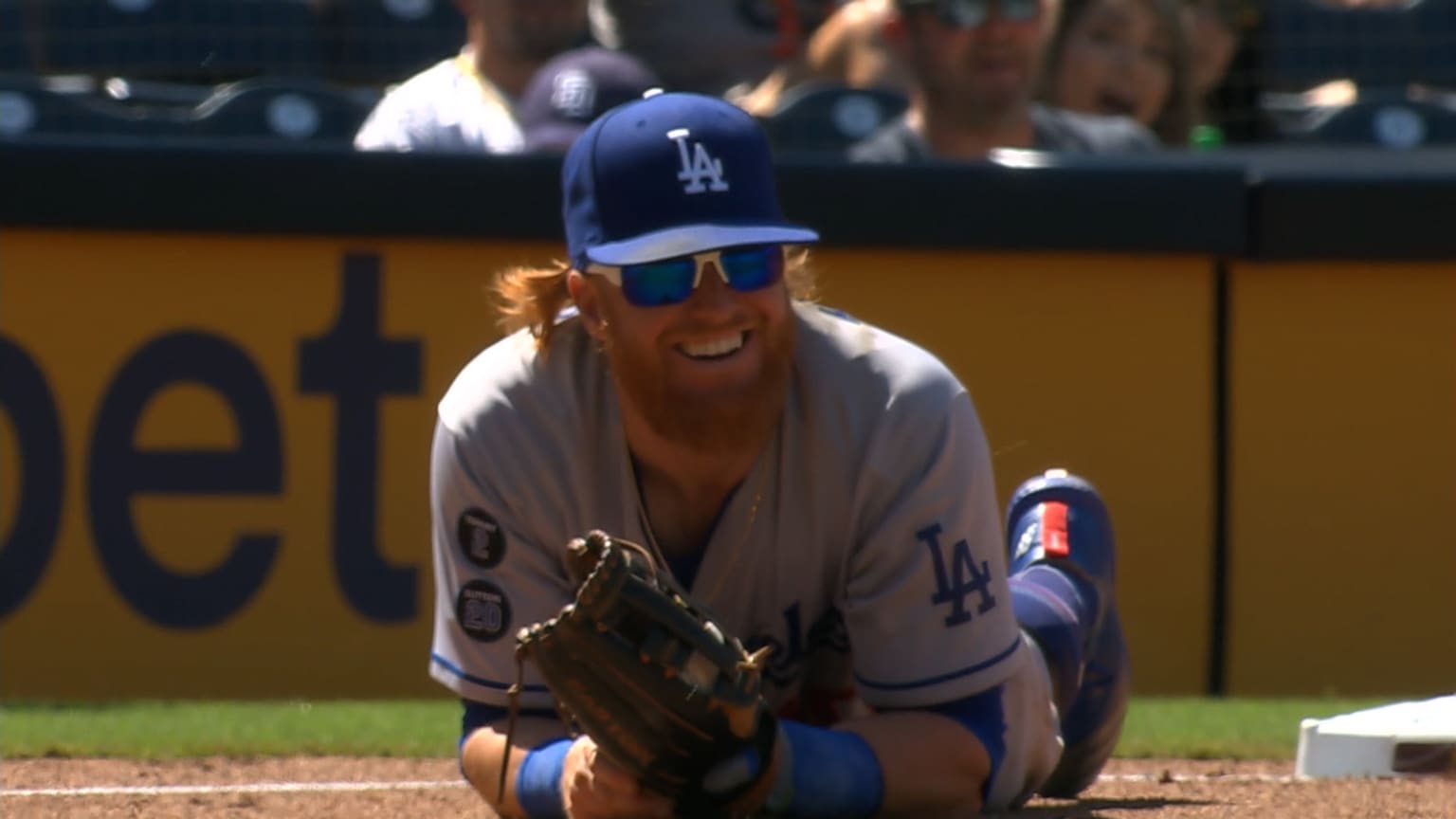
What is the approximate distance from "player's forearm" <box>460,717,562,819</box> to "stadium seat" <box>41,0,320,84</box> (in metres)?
5.16

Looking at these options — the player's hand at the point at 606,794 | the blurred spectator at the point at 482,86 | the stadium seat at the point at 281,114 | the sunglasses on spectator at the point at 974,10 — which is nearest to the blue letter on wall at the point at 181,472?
the blurred spectator at the point at 482,86

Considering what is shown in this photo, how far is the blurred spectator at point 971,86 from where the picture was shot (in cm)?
668

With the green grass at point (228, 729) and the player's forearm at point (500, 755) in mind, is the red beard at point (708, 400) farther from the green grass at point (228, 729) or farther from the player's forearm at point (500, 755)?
the green grass at point (228, 729)

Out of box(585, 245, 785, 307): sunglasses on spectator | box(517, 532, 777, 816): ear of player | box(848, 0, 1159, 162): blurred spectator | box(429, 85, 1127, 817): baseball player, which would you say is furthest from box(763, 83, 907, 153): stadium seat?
box(517, 532, 777, 816): ear of player

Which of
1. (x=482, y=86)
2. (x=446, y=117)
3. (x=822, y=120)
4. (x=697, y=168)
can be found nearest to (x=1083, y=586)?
(x=697, y=168)

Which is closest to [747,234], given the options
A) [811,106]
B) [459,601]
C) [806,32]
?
[459,601]

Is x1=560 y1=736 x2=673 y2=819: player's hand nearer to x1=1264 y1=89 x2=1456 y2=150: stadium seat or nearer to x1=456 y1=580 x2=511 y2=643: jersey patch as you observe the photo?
x1=456 y1=580 x2=511 y2=643: jersey patch

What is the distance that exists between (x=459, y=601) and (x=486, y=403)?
29cm

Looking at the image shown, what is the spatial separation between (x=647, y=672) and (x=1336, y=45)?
6.63 m

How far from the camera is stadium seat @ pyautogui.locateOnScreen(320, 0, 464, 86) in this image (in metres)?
8.20

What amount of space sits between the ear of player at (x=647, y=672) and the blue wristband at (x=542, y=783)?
0.63 ft

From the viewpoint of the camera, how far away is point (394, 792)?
13.6ft

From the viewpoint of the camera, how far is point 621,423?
3369mm

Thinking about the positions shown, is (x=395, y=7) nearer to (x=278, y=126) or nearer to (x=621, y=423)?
(x=278, y=126)
